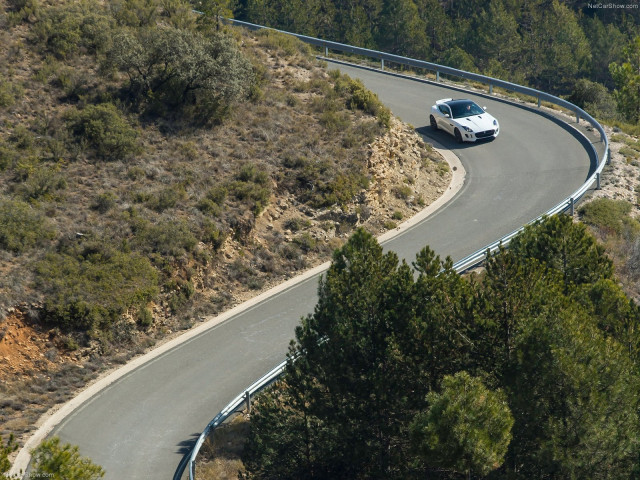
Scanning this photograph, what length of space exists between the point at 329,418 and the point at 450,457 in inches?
142

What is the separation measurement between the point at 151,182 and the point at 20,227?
15.5 feet

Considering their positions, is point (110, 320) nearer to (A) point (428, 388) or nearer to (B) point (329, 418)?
(B) point (329, 418)

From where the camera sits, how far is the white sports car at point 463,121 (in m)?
33.7

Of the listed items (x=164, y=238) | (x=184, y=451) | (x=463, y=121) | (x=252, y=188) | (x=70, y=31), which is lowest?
(x=184, y=451)

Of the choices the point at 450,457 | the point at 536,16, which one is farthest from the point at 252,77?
the point at 536,16

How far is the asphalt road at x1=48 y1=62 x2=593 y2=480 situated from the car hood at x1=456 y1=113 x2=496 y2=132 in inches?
29.0

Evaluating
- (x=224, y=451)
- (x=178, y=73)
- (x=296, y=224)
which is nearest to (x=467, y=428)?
(x=224, y=451)

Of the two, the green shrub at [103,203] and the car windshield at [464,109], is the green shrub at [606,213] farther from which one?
the green shrub at [103,203]

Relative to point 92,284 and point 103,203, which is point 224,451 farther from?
point 103,203

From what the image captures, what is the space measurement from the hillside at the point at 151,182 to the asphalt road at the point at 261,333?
3.51 ft

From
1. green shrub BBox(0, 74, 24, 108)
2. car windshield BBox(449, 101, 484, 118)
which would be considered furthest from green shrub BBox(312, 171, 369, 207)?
green shrub BBox(0, 74, 24, 108)

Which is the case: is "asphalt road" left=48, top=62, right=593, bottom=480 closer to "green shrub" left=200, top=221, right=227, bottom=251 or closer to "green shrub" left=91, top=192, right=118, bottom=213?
"green shrub" left=200, top=221, right=227, bottom=251

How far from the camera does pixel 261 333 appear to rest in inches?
894

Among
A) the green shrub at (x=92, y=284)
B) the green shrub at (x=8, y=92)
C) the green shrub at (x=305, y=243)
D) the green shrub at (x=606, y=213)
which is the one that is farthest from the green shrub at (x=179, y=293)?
the green shrub at (x=606, y=213)
